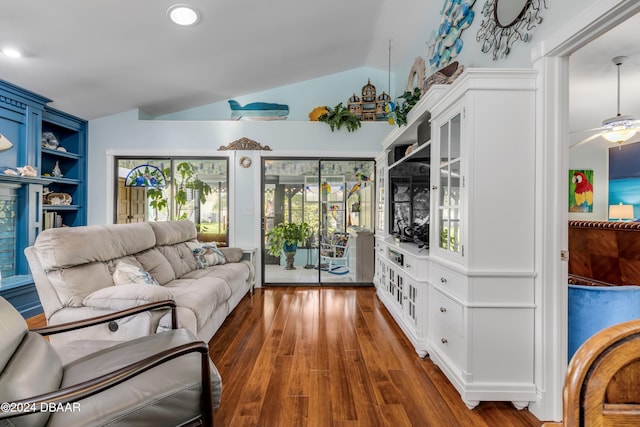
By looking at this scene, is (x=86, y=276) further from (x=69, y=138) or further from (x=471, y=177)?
(x=69, y=138)

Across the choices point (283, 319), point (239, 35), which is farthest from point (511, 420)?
point (239, 35)

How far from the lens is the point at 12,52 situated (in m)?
2.65

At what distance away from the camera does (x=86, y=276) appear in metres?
2.04

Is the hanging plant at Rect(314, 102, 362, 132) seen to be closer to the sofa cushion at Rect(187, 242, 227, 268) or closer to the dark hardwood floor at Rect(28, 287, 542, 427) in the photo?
the sofa cushion at Rect(187, 242, 227, 268)

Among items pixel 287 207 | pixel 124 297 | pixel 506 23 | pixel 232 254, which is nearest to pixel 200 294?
pixel 124 297

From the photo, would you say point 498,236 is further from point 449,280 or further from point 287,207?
point 287,207

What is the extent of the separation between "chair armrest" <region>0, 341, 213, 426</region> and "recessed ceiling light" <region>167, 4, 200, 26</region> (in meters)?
2.67

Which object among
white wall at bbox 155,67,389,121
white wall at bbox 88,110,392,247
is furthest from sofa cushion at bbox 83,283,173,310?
white wall at bbox 155,67,389,121

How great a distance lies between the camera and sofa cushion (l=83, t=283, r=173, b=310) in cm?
190

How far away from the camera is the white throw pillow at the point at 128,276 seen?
7.06 feet

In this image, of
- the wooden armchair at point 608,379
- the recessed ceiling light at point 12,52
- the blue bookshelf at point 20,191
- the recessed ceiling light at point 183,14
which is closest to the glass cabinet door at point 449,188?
the wooden armchair at point 608,379

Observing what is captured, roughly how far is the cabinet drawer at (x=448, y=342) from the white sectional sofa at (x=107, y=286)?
171 centimetres

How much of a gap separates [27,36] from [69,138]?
215 cm

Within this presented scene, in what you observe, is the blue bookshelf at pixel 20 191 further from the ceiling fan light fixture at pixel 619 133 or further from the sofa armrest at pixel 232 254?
the ceiling fan light fixture at pixel 619 133
